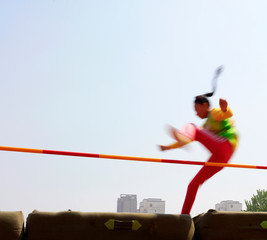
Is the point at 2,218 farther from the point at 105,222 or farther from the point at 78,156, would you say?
the point at 78,156

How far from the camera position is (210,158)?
392 cm

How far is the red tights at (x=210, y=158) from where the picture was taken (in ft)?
11.8

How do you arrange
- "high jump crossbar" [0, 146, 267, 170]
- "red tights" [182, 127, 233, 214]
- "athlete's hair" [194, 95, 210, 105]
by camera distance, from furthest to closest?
"athlete's hair" [194, 95, 210, 105] < "red tights" [182, 127, 233, 214] < "high jump crossbar" [0, 146, 267, 170]

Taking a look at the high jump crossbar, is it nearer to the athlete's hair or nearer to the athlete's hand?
the athlete's hand

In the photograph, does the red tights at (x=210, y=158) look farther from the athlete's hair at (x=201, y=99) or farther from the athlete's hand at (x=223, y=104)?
Result: the athlete's hair at (x=201, y=99)

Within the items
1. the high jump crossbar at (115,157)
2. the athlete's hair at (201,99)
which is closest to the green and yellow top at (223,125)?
the athlete's hair at (201,99)

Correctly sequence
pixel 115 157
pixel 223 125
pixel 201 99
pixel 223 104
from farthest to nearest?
pixel 201 99 → pixel 223 125 → pixel 223 104 → pixel 115 157

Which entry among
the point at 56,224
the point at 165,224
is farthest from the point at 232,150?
the point at 56,224

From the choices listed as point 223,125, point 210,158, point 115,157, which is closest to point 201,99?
point 223,125

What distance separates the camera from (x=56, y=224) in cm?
216

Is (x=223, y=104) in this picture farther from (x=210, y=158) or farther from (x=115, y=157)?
(x=115, y=157)

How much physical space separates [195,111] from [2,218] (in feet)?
8.98

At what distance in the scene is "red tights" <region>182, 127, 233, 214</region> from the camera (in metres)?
3.61

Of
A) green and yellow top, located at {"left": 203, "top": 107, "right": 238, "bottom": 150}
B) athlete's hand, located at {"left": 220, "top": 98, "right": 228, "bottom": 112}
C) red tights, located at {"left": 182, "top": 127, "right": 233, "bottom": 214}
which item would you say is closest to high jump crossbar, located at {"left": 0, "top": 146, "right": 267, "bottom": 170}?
red tights, located at {"left": 182, "top": 127, "right": 233, "bottom": 214}
